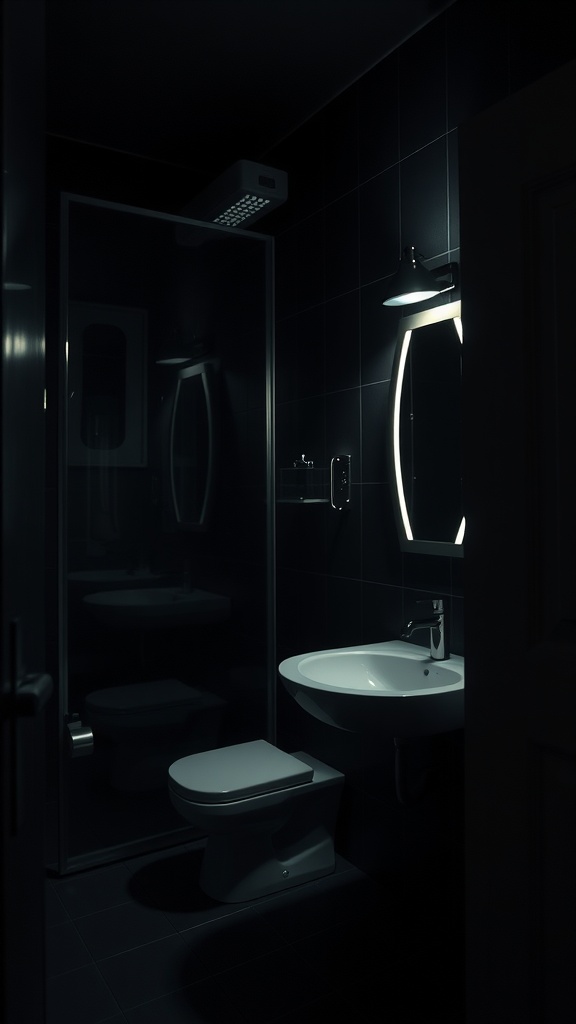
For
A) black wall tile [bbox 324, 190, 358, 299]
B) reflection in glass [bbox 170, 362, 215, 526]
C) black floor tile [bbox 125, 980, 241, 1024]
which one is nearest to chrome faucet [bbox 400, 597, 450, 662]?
reflection in glass [bbox 170, 362, 215, 526]

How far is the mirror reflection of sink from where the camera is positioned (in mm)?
2518

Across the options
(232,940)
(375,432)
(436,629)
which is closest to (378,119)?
(375,432)

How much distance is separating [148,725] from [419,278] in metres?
1.71

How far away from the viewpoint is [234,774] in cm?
229

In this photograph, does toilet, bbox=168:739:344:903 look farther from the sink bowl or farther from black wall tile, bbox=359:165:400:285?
black wall tile, bbox=359:165:400:285

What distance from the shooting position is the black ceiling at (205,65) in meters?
2.24

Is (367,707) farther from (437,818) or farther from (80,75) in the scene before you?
(80,75)

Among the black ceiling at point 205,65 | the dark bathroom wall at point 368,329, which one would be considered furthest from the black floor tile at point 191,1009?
the black ceiling at point 205,65

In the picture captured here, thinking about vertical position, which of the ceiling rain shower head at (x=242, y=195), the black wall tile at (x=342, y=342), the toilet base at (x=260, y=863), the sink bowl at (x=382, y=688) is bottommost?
the toilet base at (x=260, y=863)

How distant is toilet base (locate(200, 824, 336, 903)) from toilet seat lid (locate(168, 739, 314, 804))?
0.19 meters

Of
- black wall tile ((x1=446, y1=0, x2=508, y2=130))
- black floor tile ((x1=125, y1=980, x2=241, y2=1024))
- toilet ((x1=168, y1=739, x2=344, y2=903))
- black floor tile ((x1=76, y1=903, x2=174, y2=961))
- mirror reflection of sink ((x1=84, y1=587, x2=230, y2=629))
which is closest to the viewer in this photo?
black floor tile ((x1=125, y1=980, x2=241, y2=1024))

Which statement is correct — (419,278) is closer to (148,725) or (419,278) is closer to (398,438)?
(398,438)

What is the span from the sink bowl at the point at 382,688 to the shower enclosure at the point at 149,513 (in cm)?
62

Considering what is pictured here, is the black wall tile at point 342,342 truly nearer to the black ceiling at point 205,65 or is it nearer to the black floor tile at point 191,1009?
the black ceiling at point 205,65
